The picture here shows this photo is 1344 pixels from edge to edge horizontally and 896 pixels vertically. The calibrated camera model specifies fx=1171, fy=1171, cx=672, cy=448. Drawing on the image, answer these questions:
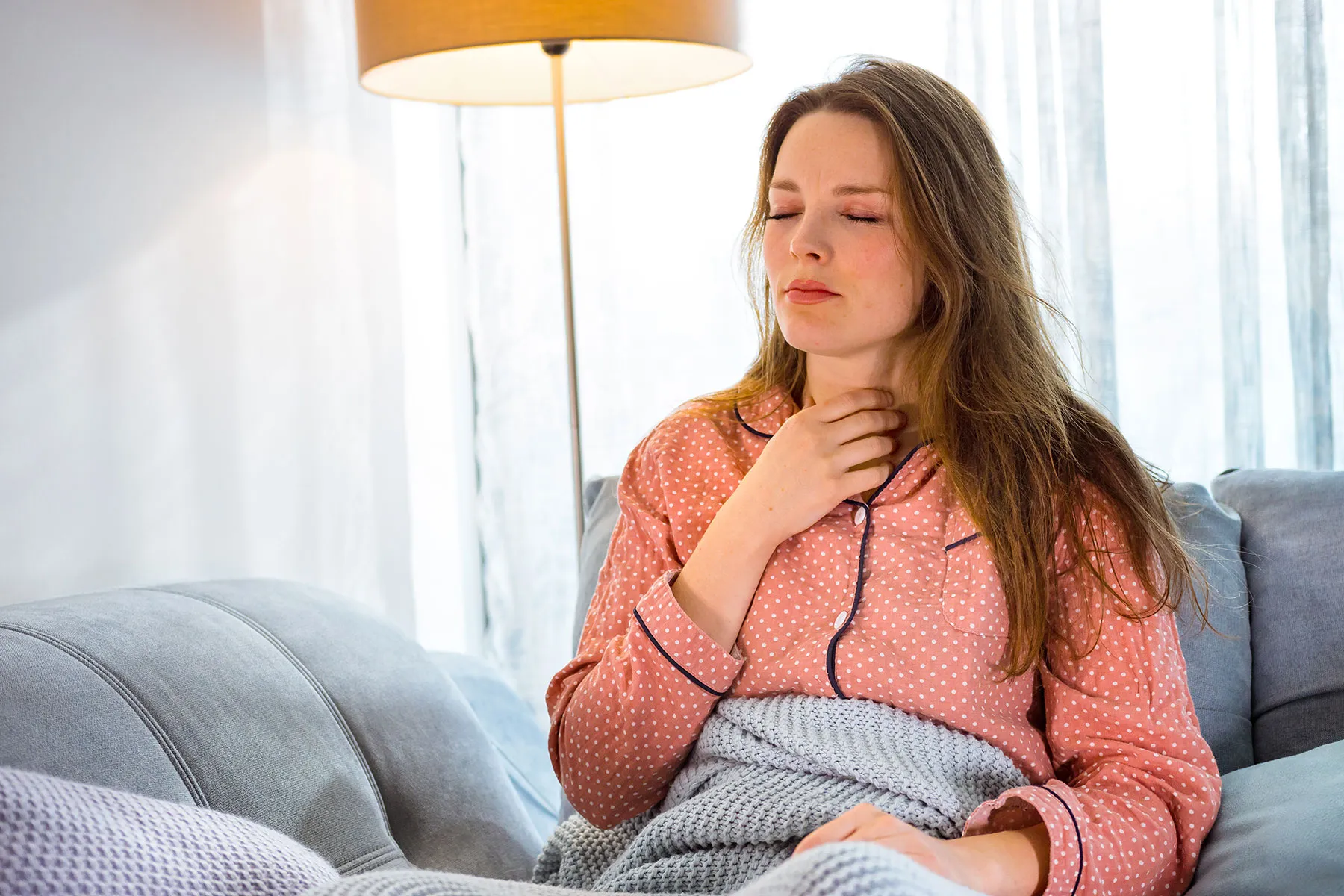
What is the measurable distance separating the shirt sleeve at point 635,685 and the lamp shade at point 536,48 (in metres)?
0.66

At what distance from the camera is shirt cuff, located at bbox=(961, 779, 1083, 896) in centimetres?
86

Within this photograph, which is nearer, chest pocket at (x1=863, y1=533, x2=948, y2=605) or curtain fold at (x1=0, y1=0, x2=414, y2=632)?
chest pocket at (x1=863, y1=533, x2=948, y2=605)

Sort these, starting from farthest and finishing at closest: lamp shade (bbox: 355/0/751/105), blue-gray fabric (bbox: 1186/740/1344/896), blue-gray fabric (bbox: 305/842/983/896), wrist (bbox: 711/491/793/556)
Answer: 1. lamp shade (bbox: 355/0/751/105)
2. wrist (bbox: 711/491/793/556)
3. blue-gray fabric (bbox: 1186/740/1344/896)
4. blue-gray fabric (bbox: 305/842/983/896)

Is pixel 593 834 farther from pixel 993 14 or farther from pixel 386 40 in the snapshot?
pixel 993 14

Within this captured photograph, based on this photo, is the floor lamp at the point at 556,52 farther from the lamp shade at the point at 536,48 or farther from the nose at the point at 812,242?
the nose at the point at 812,242

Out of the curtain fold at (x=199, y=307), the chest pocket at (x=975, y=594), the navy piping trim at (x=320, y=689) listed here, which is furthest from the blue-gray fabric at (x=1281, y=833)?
the curtain fold at (x=199, y=307)

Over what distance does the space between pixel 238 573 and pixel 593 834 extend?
33.4 inches

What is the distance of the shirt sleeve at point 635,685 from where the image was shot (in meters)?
1.01

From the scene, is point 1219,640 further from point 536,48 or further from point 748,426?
point 536,48

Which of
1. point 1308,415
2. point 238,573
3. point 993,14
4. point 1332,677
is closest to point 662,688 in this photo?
point 1332,677

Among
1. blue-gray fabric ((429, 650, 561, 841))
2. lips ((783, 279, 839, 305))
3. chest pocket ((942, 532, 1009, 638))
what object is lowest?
blue-gray fabric ((429, 650, 561, 841))

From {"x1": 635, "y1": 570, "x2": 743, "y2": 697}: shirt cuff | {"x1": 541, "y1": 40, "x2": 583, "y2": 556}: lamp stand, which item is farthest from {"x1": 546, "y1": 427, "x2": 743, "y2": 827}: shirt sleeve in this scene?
{"x1": 541, "y1": 40, "x2": 583, "y2": 556}: lamp stand

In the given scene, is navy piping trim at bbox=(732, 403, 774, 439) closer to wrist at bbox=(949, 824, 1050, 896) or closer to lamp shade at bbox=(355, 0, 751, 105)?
wrist at bbox=(949, 824, 1050, 896)

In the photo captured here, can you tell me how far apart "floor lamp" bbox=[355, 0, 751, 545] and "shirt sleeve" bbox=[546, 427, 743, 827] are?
64cm
